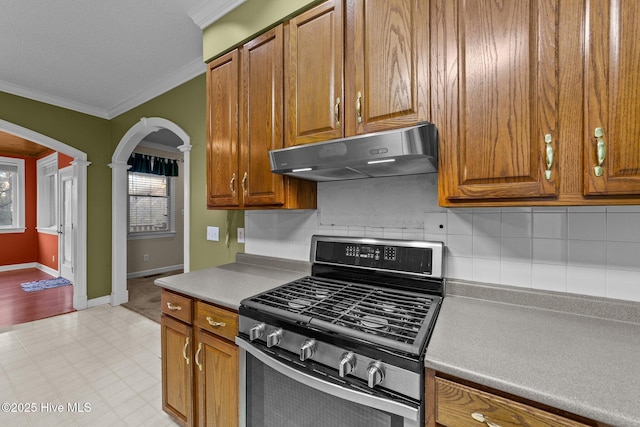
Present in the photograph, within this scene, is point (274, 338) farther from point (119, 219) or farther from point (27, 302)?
point (27, 302)

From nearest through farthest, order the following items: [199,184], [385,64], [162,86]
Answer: [385,64]
[199,184]
[162,86]

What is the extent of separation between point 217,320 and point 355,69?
1348 millimetres

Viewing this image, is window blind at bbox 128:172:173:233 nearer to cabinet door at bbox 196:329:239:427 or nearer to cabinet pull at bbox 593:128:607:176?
cabinet door at bbox 196:329:239:427

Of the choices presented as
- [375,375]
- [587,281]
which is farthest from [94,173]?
[587,281]

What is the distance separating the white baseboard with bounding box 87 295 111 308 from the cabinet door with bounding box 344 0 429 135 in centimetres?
429

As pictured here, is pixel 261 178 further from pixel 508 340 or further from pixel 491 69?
pixel 508 340

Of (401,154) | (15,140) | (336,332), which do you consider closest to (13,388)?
(336,332)

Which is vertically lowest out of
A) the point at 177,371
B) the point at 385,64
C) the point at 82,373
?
the point at 82,373

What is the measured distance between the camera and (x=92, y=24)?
2.05 metres

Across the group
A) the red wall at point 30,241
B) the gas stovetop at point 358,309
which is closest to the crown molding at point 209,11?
the gas stovetop at point 358,309

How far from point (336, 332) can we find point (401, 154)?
2.20 ft

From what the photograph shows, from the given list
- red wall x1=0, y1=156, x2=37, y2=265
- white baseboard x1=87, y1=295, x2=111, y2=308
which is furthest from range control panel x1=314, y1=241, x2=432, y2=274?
red wall x1=0, y1=156, x2=37, y2=265

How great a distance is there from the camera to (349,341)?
36.2 inches

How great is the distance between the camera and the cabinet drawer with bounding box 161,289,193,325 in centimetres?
152
